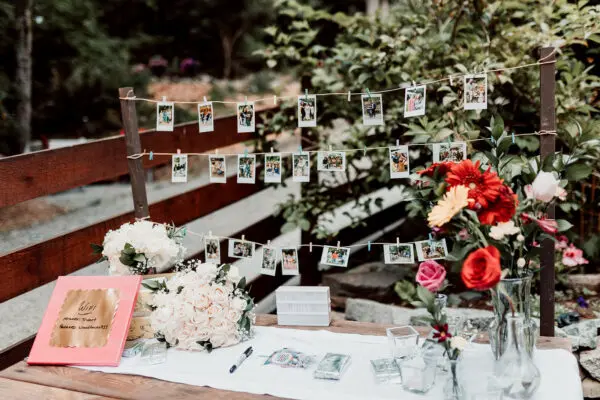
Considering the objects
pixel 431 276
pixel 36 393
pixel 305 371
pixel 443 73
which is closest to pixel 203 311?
pixel 305 371

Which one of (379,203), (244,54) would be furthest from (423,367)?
(244,54)

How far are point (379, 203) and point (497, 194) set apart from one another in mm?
2383

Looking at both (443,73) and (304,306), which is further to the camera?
(443,73)

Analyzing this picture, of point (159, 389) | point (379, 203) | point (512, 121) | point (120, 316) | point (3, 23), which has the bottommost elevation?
point (159, 389)

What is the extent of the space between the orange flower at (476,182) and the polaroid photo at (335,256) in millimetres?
956

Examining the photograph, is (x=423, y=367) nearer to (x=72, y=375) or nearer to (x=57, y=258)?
(x=72, y=375)

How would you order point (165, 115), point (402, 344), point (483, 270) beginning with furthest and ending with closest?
point (165, 115), point (402, 344), point (483, 270)

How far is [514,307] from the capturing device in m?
1.71

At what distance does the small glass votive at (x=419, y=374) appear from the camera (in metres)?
1.81

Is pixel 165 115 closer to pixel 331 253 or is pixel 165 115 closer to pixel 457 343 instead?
pixel 331 253

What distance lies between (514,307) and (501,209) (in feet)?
0.86

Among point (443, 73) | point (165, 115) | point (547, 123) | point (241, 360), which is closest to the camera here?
point (241, 360)

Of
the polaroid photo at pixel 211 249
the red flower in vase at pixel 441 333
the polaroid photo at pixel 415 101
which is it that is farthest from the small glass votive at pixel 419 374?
the polaroid photo at pixel 211 249

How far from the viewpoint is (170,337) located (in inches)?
88.0
